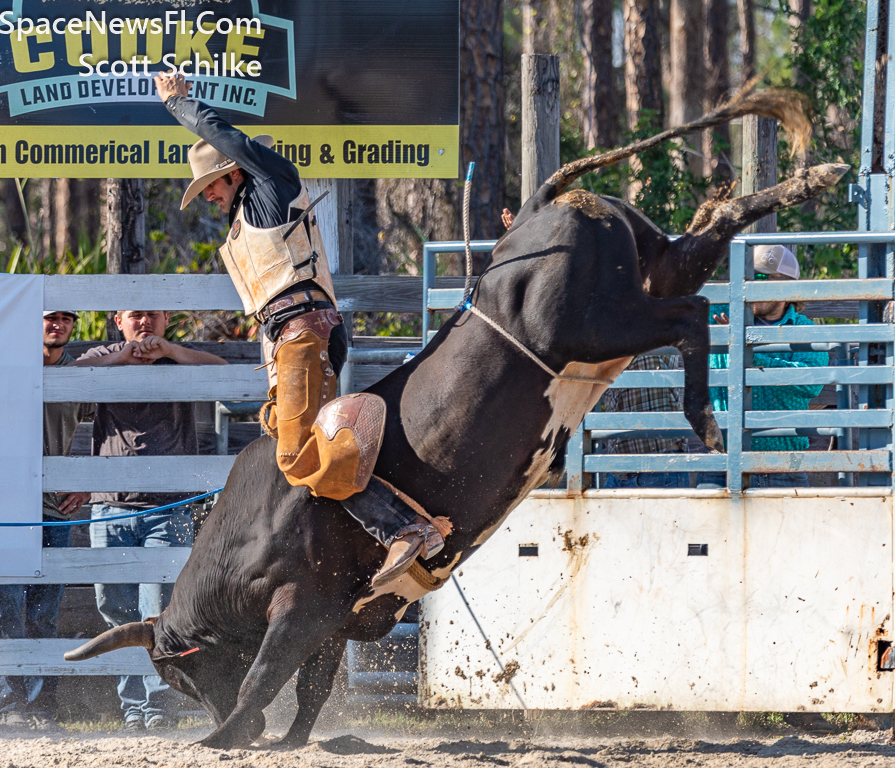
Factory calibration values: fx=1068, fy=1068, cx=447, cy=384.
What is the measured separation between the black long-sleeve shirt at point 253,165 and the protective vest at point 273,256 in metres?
0.04

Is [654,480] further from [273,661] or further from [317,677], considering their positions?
[273,661]

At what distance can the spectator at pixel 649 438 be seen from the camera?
5516 mm

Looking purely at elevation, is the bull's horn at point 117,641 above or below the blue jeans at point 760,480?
below

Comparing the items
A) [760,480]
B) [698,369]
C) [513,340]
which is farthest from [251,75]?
[760,480]

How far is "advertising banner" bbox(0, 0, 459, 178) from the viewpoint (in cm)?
575

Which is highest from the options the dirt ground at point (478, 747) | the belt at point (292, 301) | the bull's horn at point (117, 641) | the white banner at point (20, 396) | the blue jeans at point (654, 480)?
the belt at point (292, 301)

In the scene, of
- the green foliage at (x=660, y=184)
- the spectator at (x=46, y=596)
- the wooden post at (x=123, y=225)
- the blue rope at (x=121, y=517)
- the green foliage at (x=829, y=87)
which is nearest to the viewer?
the blue rope at (x=121, y=517)

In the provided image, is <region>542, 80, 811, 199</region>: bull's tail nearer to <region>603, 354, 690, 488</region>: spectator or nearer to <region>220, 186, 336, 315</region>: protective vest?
<region>220, 186, 336, 315</region>: protective vest

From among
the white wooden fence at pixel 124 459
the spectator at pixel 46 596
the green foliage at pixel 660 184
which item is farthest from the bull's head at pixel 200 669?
the green foliage at pixel 660 184

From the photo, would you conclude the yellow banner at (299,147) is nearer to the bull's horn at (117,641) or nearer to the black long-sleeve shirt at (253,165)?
the black long-sleeve shirt at (253,165)

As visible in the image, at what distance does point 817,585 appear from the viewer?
5.05 m

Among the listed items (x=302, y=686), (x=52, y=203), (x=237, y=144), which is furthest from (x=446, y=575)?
(x=52, y=203)

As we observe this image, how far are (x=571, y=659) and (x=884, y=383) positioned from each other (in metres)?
1.98

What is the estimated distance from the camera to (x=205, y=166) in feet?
14.1
